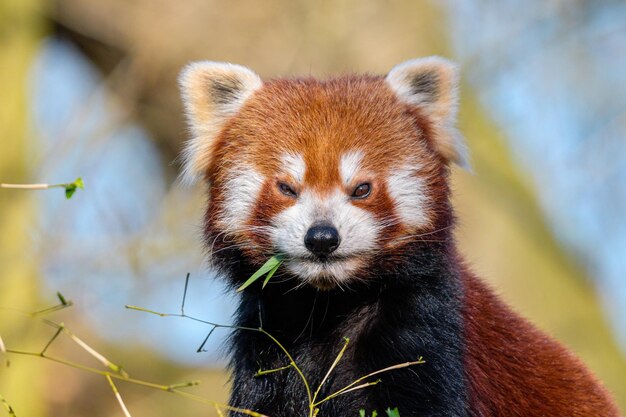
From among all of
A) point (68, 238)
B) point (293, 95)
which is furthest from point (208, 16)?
point (293, 95)

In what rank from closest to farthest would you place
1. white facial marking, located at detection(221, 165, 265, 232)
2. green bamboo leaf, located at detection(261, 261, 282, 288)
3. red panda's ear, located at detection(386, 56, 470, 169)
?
green bamboo leaf, located at detection(261, 261, 282, 288) < white facial marking, located at detection(221, 165, 265, 232) < red panda's ear, located at detection(386, 56, 470, 169)

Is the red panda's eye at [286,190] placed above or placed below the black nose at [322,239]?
above

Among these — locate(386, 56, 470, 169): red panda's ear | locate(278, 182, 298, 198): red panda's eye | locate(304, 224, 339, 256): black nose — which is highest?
locate(386, 56, 470, 169): red panda's ear

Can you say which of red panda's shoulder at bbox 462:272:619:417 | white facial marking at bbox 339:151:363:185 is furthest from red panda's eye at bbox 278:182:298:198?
red panda's shoulder at bbox 462:272:619:417

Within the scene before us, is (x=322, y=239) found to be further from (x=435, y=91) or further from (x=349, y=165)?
(x=435, y=91)

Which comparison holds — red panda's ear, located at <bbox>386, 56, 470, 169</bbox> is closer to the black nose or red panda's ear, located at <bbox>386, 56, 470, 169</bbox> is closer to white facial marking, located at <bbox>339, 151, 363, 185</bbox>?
white facial marking, located at <bbox>339, 151, 363, 185</bbox>

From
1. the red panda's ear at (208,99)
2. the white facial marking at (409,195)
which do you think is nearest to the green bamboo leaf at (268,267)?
the white facial marking at (409,195)

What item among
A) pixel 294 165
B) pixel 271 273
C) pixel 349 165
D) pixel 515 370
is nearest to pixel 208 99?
pixel 294 165

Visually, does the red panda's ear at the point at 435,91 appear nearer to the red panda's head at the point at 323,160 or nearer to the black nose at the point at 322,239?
the red panda's head at the point at 323,160
